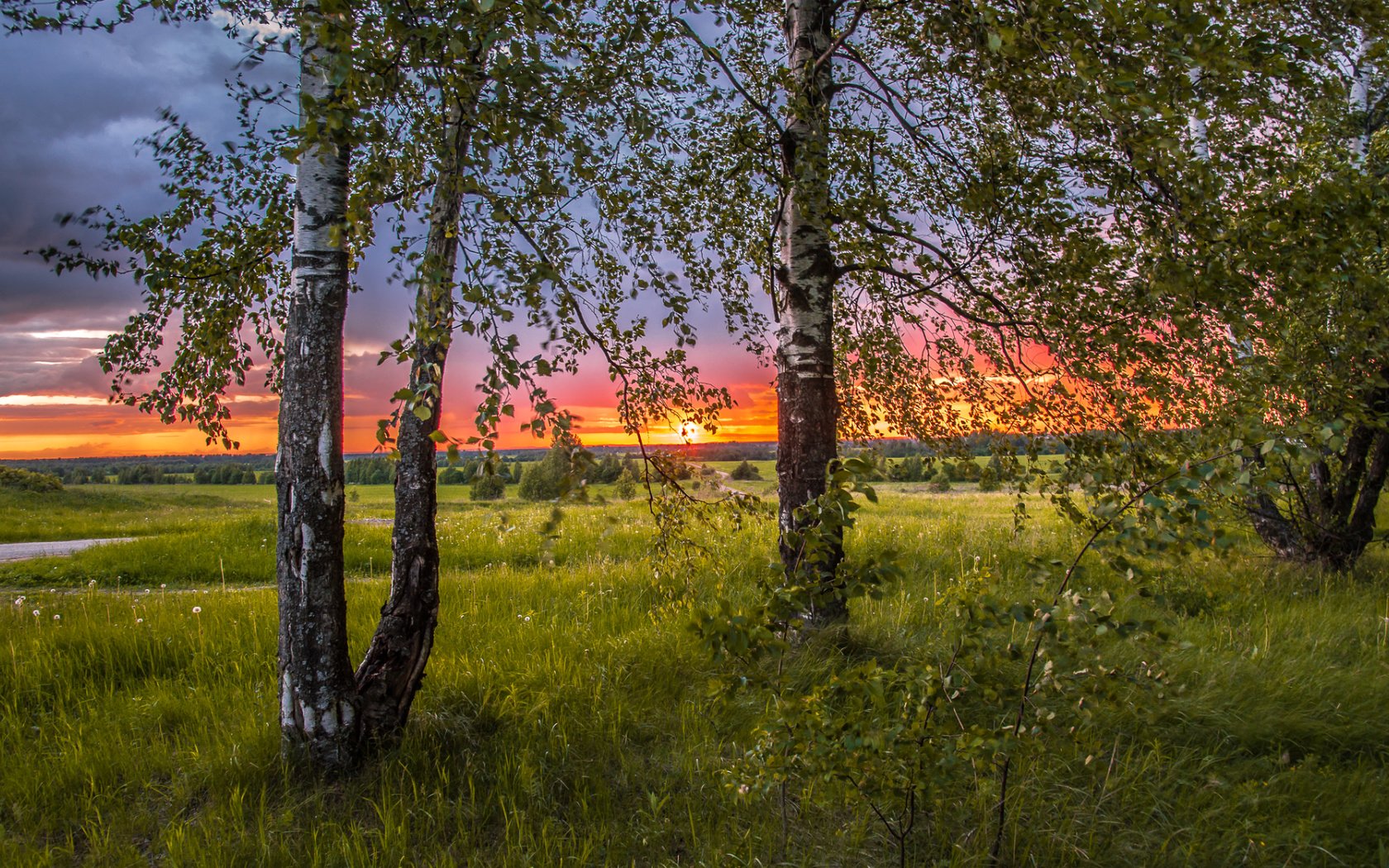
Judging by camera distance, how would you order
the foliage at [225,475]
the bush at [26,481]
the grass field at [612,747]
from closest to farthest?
the grass field at [612,747]
the bush at [26,481]
the foliage at [225,475]

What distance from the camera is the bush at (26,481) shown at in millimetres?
21234

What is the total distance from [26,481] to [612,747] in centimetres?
2652

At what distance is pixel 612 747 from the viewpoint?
4.49 m

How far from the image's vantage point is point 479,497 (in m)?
32.0

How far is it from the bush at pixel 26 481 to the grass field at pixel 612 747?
18.4m

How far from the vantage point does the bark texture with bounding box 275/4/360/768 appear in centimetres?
411

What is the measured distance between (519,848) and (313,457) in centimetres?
245

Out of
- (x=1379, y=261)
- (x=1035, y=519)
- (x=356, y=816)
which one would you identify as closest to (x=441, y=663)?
(x=356, y=816)

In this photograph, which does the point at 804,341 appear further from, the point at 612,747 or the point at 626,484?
the point at 612,747

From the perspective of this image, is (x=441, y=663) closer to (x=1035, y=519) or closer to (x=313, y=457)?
(x=313, y=457)

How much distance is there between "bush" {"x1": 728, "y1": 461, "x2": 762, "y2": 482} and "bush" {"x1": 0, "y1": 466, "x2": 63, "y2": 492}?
23.1 m

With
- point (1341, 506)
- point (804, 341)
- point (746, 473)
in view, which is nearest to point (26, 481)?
point (746, 473)

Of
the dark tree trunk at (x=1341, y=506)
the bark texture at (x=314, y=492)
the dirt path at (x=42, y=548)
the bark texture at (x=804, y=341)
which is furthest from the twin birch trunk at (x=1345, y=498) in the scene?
the dirt path at (x=42, y=548)

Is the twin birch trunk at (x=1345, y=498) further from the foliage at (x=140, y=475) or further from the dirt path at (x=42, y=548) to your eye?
the foliage at (x=140, y=475)
